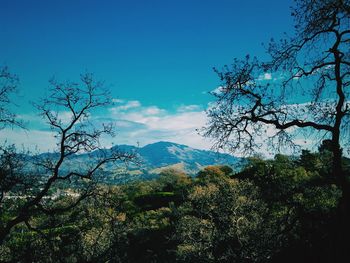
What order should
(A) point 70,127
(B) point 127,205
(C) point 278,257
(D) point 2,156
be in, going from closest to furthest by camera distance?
(D) point 2,156 → (A) point 70,127 → (C) point 278,257 → (B) point 127,205

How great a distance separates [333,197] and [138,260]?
36.3 metres

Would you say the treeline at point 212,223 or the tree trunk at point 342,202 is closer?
the tree trunk at point 342,202

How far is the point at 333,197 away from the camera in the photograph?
124 ft

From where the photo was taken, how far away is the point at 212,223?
26.3m

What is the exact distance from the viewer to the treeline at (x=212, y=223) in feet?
41.3

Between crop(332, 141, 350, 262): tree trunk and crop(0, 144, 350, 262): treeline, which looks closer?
crop(332, 141, 350, 262): tree trunk

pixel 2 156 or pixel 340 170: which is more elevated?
pixel 2 156

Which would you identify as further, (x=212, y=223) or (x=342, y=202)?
(x=212, y=223)

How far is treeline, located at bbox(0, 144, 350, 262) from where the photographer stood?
41.3 ft

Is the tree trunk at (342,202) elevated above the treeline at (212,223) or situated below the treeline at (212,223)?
above

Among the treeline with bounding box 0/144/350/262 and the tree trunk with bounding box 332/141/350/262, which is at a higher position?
the tree trunk with bounding box 332/141/350/262

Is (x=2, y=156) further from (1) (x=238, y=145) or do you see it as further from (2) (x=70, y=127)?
(1) (x=238, y=145)

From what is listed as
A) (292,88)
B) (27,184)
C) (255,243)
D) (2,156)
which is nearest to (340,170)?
(292,88)

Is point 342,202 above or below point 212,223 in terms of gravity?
above
